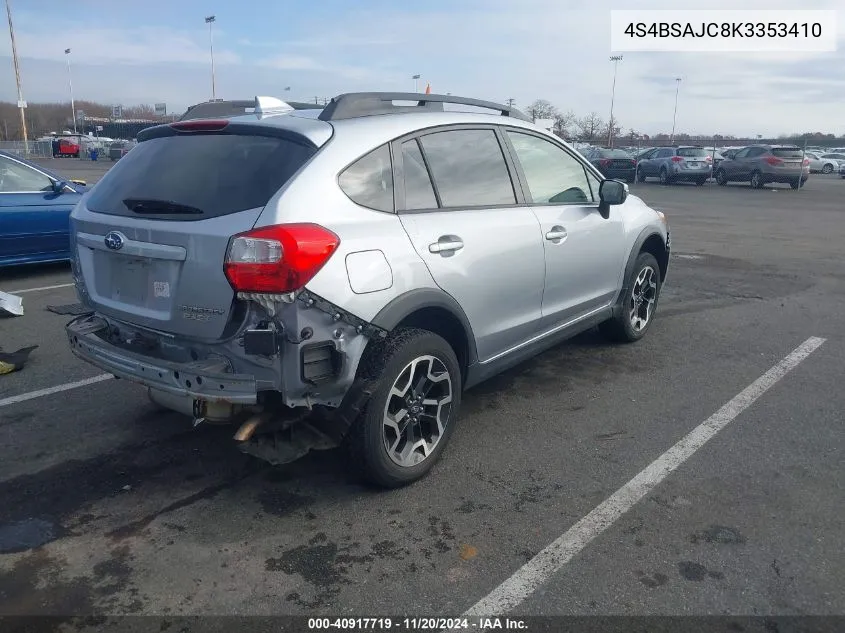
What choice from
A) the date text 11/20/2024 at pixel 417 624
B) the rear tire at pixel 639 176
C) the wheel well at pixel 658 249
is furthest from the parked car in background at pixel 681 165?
the date text 11/20/2024 at pixel 417 624

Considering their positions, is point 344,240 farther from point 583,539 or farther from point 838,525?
point 838,525

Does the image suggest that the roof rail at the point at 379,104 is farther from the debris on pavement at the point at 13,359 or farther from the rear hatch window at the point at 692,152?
the rear hatch window at the point at 692,152

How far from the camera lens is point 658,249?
5.98 metres

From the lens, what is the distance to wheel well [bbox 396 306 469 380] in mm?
3443

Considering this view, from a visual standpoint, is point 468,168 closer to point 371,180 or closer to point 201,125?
point 371,180

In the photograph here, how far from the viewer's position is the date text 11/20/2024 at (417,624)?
252 cm

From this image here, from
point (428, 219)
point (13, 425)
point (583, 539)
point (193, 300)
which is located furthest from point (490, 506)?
point (13, 425)

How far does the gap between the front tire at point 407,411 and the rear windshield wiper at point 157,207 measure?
1.06 metres

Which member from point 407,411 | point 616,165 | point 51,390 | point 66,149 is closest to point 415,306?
point 407,411

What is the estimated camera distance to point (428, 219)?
3.48 m

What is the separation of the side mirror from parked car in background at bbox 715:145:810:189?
2466 centimetres

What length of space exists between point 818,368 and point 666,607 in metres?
3.43

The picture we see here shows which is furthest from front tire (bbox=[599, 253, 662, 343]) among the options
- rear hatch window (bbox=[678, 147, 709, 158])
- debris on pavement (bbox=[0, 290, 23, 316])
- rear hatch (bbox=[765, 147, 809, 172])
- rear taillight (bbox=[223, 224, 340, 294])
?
rear hatch window (bbox=[678, 147, 709, 158])

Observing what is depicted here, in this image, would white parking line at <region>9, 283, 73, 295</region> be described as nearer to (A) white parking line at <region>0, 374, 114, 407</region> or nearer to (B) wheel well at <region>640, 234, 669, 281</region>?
(A) white parking line at <region>0, 374, 114, 407</region>
